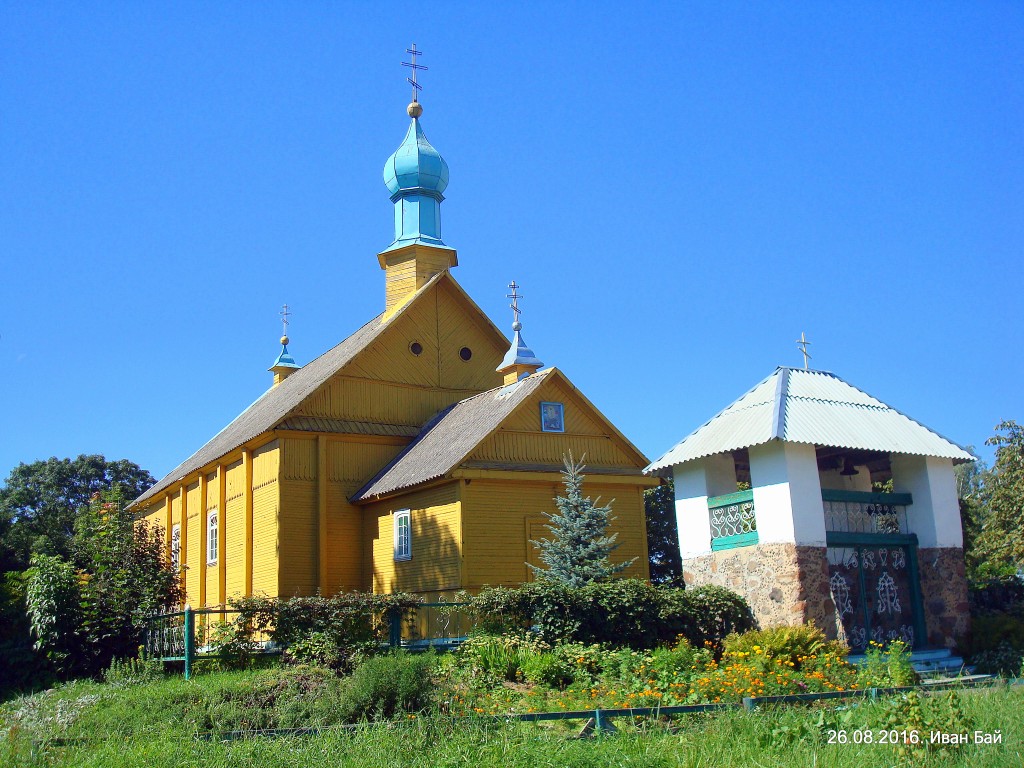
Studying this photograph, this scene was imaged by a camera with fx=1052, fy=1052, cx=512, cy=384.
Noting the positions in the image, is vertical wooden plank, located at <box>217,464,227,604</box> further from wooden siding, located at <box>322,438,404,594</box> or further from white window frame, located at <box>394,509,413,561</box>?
white window frame, located at <box>394,509,413,561</box>

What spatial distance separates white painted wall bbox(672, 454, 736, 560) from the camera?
57.8ft

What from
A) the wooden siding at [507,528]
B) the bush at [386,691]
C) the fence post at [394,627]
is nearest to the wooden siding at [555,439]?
the wooden siding at [507,528]

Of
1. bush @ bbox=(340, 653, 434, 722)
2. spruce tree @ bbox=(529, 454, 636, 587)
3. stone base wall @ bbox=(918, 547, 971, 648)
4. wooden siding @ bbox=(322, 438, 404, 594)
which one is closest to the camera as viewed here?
bush @ bbox=(340, 653, 434, 722)

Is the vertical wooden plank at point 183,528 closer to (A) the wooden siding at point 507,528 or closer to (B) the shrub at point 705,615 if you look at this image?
(A) the wooden siding at point 507,528

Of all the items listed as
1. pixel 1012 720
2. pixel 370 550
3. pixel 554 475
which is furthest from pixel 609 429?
pixel 1012 720

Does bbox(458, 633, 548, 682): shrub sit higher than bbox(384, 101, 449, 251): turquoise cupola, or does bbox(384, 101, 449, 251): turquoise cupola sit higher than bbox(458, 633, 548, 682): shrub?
bbox(384, 101, 449, 251): turquoise cupola

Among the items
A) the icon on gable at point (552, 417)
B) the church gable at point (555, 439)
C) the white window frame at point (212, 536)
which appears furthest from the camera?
the white window frame at point (212, 536)

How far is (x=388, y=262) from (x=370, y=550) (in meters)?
9.09

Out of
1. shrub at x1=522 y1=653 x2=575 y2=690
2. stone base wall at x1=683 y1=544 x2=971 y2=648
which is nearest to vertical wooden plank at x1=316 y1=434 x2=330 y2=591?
stone base wall at x1=683 y1=544 x2=971 y2=648

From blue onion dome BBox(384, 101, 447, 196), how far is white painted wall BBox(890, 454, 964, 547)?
16588 millimetres

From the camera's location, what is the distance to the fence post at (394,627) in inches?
662

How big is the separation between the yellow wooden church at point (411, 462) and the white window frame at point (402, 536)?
0.18 ft

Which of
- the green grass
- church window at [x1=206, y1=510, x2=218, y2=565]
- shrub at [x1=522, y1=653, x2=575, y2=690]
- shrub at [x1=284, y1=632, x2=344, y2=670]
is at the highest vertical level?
church window at [x1=206, y1=510, x2=218, y2=565]

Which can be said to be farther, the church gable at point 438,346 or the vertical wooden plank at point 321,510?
the church gable at point 438,346
